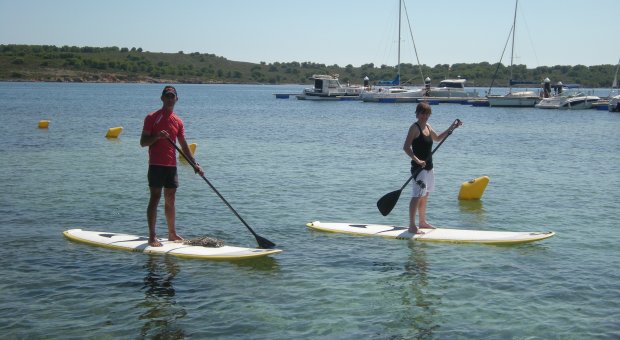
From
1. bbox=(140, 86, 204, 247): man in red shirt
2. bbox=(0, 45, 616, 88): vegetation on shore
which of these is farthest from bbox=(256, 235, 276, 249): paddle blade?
bbox=(0, 45, 616, 88): vegetation on shore

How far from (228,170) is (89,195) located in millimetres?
5882

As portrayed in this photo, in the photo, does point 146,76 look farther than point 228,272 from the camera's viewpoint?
Yes

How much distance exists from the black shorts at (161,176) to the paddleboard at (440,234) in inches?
128

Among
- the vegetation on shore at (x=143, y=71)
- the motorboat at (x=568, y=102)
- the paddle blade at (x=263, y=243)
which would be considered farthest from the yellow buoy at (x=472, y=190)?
the vegetation on shore at (x=143, y=71)

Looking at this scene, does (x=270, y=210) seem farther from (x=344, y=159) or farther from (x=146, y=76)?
(x=146, y=76)

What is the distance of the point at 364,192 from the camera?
1691cm

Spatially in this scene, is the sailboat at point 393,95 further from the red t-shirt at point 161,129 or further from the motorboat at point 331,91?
the red t-shirt at point 161,129

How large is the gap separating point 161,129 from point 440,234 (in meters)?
4.93

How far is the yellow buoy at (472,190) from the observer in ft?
50.9

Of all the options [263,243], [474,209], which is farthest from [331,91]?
[263,243]

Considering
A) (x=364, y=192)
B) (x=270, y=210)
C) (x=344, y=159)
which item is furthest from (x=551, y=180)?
(x=270, y=210)

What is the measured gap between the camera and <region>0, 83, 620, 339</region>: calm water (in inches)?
298

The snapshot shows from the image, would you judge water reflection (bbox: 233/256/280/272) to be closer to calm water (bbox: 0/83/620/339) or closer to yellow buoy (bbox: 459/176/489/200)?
calm water (bbox: 0/83/620/339)

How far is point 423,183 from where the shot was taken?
1060 centimetres
